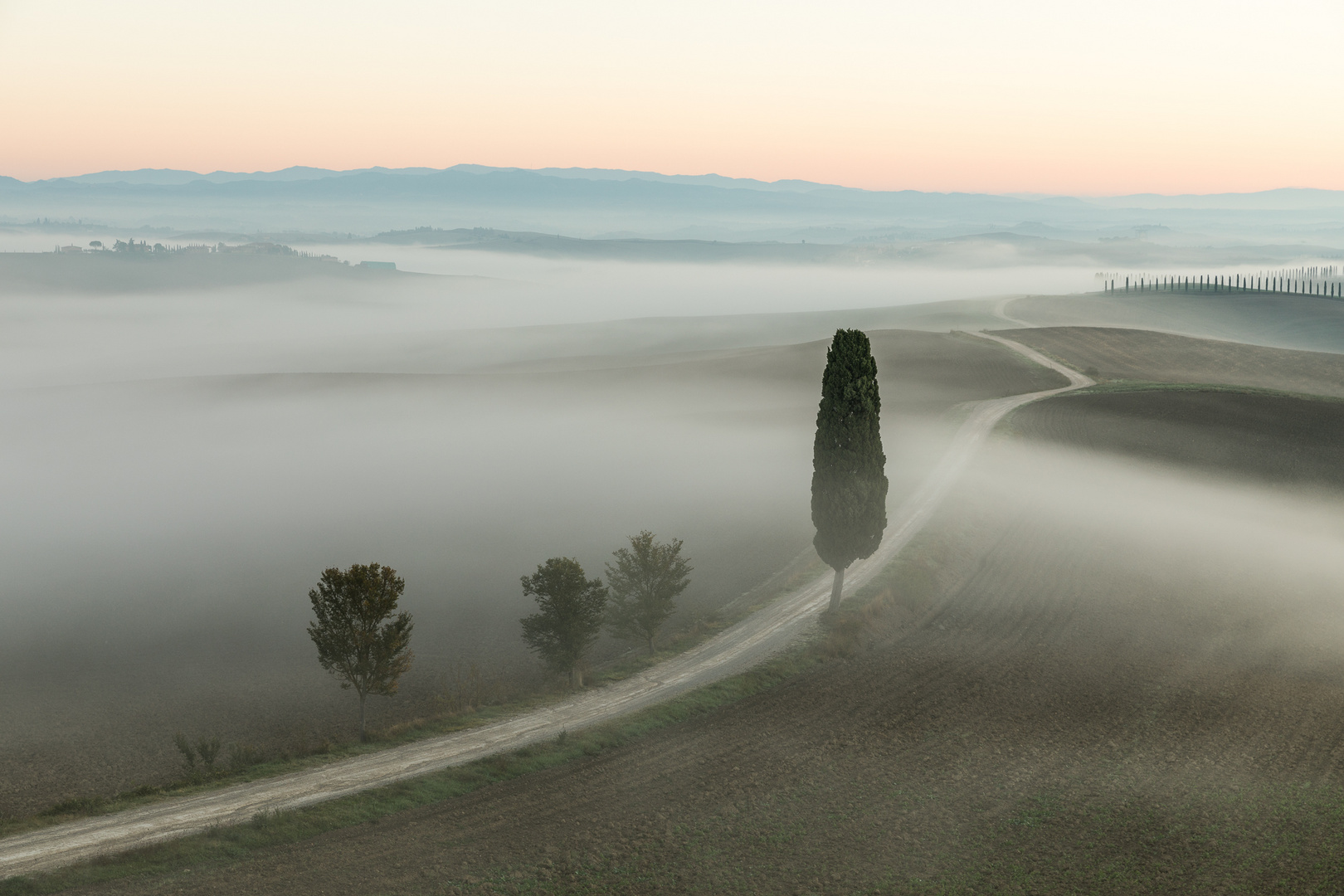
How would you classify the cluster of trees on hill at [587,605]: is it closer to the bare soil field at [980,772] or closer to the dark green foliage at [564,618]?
the dark green foliage at [564,618]

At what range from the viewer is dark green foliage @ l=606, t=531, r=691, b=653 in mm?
36688

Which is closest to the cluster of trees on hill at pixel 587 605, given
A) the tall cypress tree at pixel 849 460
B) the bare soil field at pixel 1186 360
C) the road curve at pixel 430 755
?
the road curve at pixel 430 755

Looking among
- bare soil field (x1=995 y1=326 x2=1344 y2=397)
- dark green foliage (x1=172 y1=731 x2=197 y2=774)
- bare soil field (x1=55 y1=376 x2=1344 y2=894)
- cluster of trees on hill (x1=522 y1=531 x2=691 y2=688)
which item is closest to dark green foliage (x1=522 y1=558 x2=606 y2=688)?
cluster of trees on hill (x1=522 y1=531 x2=691 y2=688)

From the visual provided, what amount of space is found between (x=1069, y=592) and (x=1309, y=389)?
72.2 meters

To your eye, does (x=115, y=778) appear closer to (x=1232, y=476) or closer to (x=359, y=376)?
(x=1232, y=476)

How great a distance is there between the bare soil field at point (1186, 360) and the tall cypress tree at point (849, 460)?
220ft

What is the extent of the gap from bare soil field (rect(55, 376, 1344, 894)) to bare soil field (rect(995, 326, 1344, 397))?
202 ft

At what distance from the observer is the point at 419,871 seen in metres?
20.0

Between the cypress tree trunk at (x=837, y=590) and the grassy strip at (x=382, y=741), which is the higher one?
the cypress tree trunk at (x=837, y=590)

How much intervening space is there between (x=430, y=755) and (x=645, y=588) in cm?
1306

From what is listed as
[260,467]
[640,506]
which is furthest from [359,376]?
[640,506]

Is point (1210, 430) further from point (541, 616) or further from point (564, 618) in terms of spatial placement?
point (541, 616)

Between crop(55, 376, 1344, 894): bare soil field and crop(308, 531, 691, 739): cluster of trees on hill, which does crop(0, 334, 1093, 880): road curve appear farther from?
crop(308, 531, 691, 739): cluster of trees on hill

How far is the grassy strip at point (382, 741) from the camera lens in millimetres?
23109
